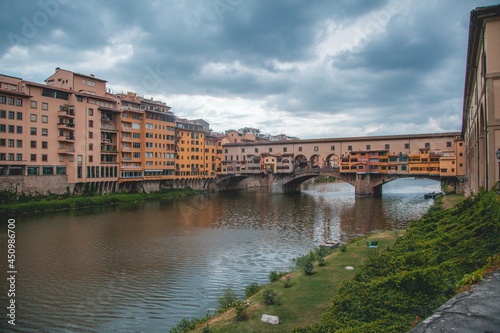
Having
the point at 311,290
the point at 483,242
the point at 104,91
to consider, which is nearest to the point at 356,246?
the point at 311,290

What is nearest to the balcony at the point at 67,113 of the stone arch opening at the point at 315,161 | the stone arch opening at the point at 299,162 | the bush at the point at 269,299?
the stone arch opening at the point at 299,162

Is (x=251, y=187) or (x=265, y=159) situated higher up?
(x=265, y=159)

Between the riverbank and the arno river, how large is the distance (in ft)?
12.1

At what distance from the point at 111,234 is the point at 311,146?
47.3 m

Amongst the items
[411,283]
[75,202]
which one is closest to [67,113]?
[75,202]

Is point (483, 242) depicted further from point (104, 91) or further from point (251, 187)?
point (251, 187)

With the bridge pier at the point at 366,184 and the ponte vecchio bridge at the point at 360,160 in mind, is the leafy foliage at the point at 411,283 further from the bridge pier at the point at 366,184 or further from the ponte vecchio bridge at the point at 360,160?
the bridge pier at the point at 366,184

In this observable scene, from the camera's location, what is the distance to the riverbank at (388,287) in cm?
770

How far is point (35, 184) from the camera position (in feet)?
143

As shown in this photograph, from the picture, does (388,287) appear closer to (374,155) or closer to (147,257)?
(147,257)

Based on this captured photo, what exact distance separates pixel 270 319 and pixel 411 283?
4163 millimetres

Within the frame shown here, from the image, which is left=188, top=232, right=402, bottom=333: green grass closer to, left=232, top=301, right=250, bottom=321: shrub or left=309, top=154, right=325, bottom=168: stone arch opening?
left=232, top=301, right=250, bottom=321: shrub

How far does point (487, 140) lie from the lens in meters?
17.2

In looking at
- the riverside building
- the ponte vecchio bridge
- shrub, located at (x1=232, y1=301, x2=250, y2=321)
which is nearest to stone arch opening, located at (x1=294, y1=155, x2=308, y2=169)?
the ponte vecchio bridge
